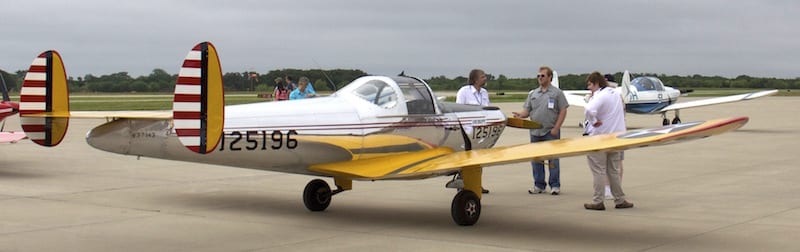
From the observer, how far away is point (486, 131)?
11047mm

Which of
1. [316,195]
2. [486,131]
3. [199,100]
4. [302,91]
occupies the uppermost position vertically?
[199,100]

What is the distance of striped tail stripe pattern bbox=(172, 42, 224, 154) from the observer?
813cm

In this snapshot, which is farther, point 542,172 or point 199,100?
point 542,172

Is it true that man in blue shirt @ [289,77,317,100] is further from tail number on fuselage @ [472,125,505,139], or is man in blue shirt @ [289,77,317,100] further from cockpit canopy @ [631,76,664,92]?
cockpit canopy @ [631,76,664,92]

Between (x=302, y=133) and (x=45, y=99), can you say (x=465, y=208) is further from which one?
(x=45, y=99)

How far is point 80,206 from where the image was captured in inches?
425

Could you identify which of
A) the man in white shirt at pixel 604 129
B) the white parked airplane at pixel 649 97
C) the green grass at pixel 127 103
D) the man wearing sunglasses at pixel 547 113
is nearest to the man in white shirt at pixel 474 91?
the man wearing sunglasses at pixel 547 113

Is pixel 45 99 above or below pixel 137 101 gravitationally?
above

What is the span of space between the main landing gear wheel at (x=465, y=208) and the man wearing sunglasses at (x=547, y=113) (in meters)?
2.48

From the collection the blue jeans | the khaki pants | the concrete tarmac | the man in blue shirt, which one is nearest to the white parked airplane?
the concrete tarmac

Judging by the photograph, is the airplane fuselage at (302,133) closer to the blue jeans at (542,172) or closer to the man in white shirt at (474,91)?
the blue jeans at (542,172)

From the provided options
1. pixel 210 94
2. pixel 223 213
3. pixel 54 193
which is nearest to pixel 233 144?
pixel 210 94

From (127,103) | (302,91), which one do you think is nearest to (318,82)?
(302,91)

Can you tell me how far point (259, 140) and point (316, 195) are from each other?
1609mm
